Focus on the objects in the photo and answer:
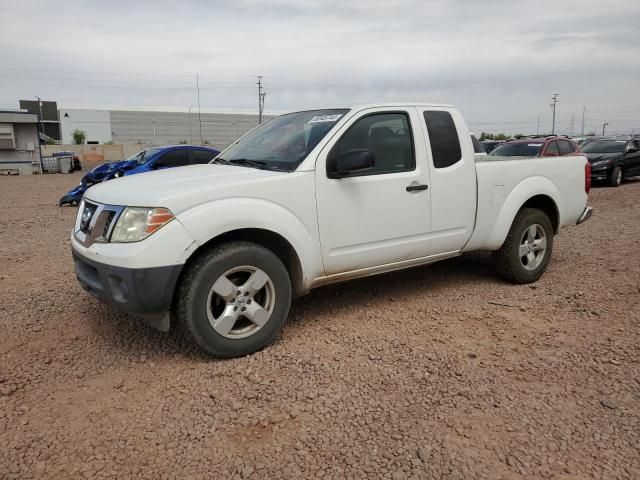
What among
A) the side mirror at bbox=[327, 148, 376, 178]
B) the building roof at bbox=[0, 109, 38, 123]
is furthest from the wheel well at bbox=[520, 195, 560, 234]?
the building roof at bbox=[0, 109, 38, 123]

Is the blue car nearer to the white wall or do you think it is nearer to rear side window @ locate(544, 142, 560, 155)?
rear side window @ locate(544, 142, 560, 155)

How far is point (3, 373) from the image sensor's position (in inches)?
131

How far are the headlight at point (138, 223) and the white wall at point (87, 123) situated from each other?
84.0 meters

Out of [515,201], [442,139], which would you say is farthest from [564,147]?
[442,139]

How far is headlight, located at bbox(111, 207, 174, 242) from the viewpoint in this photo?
3.17 m

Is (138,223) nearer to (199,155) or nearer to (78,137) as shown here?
(199,155)

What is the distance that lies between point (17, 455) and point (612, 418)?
308 centimetres

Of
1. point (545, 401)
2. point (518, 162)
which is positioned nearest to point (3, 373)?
point (545, 401)

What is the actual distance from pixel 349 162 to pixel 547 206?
2.84 m

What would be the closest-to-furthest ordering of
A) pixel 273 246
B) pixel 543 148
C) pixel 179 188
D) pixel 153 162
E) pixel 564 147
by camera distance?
pixel 179 188, pixel 273 246, pixel 153 162, pixel 543 148, pixel 564 147

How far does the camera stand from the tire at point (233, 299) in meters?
3.29

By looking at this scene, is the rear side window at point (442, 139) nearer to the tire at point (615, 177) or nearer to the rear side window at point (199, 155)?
the rear side window at point (199, 155)

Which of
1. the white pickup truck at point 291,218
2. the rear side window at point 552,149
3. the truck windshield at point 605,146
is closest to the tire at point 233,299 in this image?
the white pickup truck at point 291,218

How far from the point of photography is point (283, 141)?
13.9 feet
